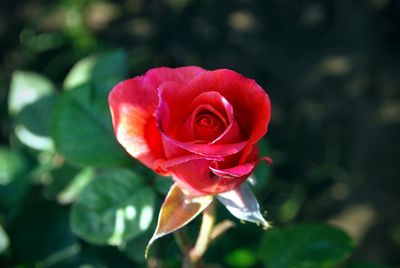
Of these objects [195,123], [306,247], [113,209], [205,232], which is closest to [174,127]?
[195,123]

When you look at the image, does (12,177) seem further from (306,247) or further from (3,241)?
(306,247)

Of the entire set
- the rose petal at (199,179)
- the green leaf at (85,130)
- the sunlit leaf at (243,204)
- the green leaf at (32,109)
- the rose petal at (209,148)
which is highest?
the rose petal at (209,148)

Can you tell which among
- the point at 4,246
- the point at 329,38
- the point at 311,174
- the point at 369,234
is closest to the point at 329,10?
the point at 329,38

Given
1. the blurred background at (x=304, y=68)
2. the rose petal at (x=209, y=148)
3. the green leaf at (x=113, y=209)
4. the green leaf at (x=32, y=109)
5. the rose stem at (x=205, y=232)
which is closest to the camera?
the rose petal at (x=209, y=148)

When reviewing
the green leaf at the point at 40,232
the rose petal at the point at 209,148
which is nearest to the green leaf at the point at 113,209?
the green leaf at the point at 40,232

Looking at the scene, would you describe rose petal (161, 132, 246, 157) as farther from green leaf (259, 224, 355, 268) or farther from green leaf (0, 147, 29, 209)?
green leaf (0, 147, 29, 209)

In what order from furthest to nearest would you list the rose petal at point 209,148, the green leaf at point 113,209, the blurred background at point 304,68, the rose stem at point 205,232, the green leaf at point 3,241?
the blurred background at point 304,68
the green leaf at point 3,241
the green leaf at point 113,209
the rose stem at point 205,232
the rose petal at point 209,148

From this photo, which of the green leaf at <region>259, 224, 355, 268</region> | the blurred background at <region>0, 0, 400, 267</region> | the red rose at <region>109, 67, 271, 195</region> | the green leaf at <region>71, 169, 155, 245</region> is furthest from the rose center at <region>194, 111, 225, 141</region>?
the blurred background at <region>0, 0, 400, 267</region>

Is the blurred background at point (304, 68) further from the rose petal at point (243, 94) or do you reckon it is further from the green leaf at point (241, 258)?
the rose petal at point (243, 94)

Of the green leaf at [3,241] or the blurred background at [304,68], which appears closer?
the green leaf at [3,241]
